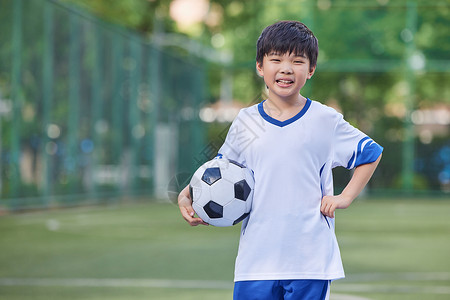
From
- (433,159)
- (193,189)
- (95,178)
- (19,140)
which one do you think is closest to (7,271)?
(193,189)

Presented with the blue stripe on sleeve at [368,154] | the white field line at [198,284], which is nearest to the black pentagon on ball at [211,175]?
the blue stripe on sleeve at [368,154]

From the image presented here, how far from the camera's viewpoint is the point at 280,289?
318 cm

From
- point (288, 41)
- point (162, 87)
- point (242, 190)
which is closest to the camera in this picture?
point (288, 41)

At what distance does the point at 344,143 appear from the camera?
3250 mm

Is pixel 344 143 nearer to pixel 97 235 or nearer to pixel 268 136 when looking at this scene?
pixel 268 136

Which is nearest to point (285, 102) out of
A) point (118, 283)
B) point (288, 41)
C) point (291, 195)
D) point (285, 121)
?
point (285, 121)

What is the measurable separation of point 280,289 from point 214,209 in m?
0.42

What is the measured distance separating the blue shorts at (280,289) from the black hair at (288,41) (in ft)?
2.72

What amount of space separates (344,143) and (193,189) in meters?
0.62

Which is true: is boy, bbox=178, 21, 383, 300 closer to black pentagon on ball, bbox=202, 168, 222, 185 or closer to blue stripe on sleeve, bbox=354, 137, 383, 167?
Answer: blue stripe on sleeve, bbox=354, 137, 383, 167

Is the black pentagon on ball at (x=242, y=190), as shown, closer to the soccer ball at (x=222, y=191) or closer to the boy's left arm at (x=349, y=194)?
the soccer ball at (x=222, y=191)

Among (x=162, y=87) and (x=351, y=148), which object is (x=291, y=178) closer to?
(x=351, y=148)

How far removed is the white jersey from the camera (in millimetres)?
3154

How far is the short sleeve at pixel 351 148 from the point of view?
3.21 meters
